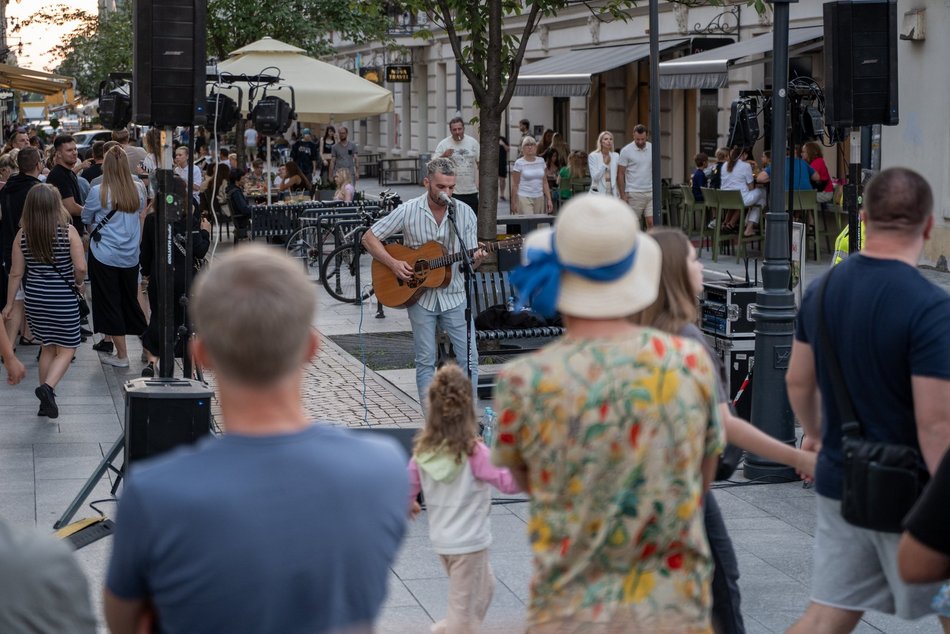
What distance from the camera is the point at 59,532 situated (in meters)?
6.75

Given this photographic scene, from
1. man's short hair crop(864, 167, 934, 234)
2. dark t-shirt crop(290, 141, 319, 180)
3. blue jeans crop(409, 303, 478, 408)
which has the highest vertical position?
dark t-shirt crop(290, 141, 319, 180)

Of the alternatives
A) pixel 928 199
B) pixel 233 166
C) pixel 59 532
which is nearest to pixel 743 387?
pixel 59 532

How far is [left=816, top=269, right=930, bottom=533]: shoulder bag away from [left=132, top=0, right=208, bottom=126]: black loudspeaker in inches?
227

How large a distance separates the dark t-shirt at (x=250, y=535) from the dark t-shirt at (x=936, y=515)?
132 centimetres

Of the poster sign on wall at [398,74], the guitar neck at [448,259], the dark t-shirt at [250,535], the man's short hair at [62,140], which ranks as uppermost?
the poster sign on wall at [398,74]

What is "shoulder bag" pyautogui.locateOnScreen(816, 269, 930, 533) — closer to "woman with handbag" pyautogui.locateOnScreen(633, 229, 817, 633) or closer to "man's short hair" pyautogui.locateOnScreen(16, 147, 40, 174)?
"woman with handbag" pyautogui.locateOnScreen(633, 229, 817, 633)

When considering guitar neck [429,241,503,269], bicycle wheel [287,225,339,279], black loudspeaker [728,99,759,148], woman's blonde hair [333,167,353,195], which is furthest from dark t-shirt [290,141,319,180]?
guitar neck [429,241,503,269]

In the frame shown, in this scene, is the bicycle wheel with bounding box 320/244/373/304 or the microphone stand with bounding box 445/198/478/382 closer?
the microphone stand with bounding box 445/198/478/382

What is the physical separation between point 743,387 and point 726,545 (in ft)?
14.3

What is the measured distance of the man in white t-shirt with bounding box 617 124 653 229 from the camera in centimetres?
2091

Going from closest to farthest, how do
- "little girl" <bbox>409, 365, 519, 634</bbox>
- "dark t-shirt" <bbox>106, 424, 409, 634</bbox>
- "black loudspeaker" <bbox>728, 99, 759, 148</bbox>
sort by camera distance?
"dark t-shirt" <bbox>106, 424, 409, 634</bbox>, "little girl" <bbox>409, 365, 519, 634</bbox>, "black loudspeaker" <bbox>728, 99, 759, 148</bbox>

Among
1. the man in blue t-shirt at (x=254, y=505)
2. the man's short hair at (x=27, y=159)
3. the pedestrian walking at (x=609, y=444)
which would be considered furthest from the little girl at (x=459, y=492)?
the man's short hair at (x=27, y=159)

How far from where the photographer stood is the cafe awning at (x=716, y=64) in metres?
20.0

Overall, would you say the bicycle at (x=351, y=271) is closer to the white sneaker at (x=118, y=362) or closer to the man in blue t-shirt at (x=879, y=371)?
the white sneaker at (x=118, y=362)
